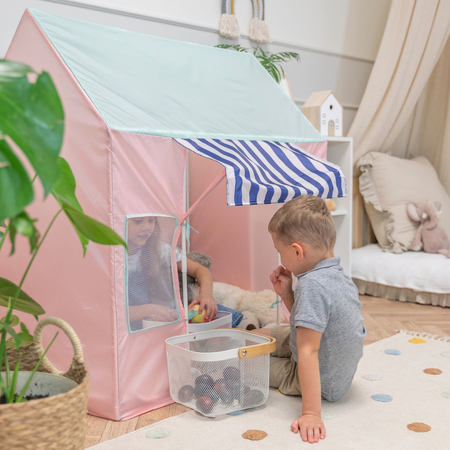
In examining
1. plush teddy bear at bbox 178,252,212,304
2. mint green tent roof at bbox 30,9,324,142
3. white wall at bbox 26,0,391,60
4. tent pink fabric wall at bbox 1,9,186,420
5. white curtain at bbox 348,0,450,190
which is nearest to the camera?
tent pink fabric wall at bbox 1,9,186,420

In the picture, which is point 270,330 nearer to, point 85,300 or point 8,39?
point 85,300

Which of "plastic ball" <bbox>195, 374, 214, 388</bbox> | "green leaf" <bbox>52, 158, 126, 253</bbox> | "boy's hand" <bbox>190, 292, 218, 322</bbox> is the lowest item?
"plastic ball" <bbox>195, 374, 214, 388</bbox>

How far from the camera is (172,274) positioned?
1.55 metres

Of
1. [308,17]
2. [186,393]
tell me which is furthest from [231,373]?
[308,17]

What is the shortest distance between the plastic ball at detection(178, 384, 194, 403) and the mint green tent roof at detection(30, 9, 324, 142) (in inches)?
28.6

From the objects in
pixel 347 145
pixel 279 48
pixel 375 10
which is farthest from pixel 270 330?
pixel 375 10

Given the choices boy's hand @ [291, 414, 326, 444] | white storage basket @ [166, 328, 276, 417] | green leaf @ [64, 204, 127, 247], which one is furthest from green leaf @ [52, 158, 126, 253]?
boy's hand @ [291, 414, 326, 444]

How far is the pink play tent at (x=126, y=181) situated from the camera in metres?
1.40

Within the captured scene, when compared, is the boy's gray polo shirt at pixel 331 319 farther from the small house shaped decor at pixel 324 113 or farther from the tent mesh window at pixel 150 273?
the small house shaped decor at pixel 324 113

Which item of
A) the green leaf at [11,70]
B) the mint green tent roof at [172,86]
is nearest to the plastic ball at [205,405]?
the mint green tent roof at [172,86]

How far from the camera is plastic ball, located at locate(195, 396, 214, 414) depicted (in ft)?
4.62

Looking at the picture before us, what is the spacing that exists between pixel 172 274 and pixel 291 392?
0.51 m

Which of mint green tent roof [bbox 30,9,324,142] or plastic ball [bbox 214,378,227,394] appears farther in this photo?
mint green tent roof [bbox 30,9,324,142]

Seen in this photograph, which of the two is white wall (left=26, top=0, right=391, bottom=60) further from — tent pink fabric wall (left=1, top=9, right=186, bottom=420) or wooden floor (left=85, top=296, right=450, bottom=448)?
wooden floor (left=85, top=296, right=450, bottom=448)
